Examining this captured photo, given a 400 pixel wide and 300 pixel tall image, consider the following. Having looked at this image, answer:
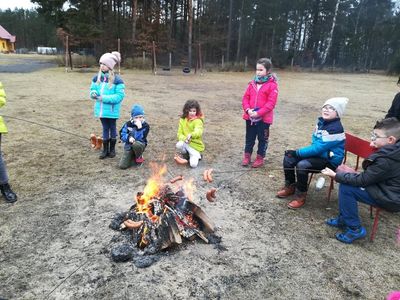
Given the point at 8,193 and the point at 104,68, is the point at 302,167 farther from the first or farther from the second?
the point at 8,193

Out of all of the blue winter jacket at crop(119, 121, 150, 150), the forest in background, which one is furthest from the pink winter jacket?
the forest in background

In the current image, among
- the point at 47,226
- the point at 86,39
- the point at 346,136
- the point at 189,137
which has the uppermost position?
the point at 86,39

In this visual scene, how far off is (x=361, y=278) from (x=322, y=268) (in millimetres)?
357

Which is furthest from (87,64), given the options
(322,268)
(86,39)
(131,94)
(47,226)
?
(322,268)

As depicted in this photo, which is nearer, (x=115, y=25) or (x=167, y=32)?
(x=115, y=25)

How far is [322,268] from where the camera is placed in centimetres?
Answer: 332

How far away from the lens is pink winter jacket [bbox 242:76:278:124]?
5.45 metres

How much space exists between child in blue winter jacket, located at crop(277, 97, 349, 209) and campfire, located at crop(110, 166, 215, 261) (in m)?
1.51

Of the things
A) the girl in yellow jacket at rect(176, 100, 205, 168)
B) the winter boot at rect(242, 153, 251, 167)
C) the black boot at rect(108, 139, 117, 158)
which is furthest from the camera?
the black boot at rect(108, 139, 117, 158)

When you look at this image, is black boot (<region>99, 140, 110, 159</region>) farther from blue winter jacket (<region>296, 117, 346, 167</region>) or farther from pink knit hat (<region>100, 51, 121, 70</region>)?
blue winter jacket (<region>296, 117, 346, 167</region>)

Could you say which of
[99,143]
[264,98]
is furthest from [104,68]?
[264,98]

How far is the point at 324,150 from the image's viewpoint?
4445 mm

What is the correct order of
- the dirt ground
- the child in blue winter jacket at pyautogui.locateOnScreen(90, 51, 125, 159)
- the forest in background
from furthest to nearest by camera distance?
1. the forest in background
2. the child in blue winter jacket at pyautogui.locateOnScreen(90, 51, 125, 159)
3. the dirt ground

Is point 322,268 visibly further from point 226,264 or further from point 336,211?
point 336,211
